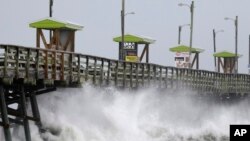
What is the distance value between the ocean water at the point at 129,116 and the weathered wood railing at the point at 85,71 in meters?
0.63

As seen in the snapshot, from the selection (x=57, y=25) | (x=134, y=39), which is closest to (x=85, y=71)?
(x=57, y=25)

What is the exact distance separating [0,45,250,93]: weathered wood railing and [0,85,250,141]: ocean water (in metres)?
0.63

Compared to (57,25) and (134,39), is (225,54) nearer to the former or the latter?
(134,39)

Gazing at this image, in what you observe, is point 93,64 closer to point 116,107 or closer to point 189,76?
point 116,107

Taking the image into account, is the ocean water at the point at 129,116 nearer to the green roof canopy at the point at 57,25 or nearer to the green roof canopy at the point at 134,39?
the green roof canopy at the point at 57,25

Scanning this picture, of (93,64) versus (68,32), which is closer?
(93,64)

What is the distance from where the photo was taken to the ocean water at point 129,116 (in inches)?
1642

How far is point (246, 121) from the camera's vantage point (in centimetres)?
7744

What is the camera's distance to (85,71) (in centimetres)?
4128

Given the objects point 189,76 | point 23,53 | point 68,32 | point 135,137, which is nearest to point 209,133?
point 189,76

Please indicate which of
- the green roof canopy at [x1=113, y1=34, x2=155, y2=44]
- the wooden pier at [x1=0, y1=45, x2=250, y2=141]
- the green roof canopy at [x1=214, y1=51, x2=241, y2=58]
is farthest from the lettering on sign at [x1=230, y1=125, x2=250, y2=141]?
the green roof canopy at [x1=214, y1=51, x2=241, y2=58]

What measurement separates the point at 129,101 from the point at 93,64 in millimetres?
8784

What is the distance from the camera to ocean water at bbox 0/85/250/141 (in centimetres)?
4172

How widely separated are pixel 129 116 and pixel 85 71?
10.3 m
